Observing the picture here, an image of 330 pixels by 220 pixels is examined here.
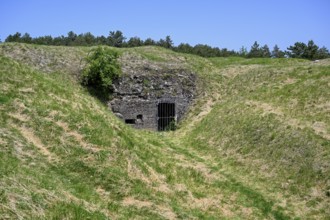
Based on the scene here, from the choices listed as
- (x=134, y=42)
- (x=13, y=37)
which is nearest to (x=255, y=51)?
(x=134, y=42)

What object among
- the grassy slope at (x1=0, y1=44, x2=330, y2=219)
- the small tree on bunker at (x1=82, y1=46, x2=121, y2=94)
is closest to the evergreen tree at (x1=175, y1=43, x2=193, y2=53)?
the small tree on bunker at (x1=82, y1=46, x2=121, y2=94)

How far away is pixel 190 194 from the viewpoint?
16.0 metres

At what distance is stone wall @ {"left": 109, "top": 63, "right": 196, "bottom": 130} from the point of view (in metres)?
27.7

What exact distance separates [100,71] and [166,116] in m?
5.83

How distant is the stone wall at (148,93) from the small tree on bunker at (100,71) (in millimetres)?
880

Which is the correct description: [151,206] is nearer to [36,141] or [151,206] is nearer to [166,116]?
[36,141]

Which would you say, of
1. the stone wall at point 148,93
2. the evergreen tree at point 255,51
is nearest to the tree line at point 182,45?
the evergreen tree at point 255,51

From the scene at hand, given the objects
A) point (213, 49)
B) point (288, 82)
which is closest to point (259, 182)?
point (288, 82)

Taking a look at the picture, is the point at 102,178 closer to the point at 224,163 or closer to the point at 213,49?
the point at 224,163

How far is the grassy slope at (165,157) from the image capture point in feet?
40.4

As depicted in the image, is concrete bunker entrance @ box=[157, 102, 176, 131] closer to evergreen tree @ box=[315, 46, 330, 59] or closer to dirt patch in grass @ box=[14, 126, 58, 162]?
dirt patch in grass @ box=[14, 126, 58, 162]

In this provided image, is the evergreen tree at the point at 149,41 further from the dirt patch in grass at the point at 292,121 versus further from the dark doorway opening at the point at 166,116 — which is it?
the dirt patch in grass at the point at 292,121

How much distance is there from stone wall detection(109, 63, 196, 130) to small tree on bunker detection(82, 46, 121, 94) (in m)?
0.88

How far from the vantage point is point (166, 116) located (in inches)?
1137
